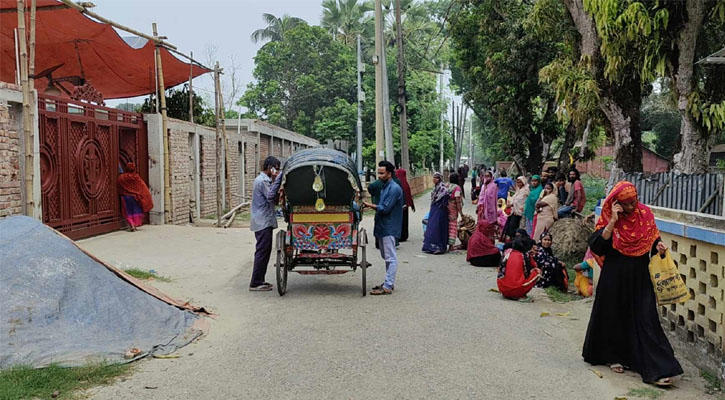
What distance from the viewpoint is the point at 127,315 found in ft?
21.1

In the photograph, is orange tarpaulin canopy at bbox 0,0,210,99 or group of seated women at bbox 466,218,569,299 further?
orange tarpaulin canopy at bbox 0,0,210,99

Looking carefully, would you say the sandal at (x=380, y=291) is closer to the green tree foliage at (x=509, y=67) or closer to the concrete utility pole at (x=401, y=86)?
the green tree foliage at (x=509, y=67)

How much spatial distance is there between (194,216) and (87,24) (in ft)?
21.7

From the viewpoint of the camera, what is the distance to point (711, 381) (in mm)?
5336

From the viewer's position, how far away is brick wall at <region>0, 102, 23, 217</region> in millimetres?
10125

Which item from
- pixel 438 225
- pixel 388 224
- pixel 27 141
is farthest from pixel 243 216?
pixel 388 224

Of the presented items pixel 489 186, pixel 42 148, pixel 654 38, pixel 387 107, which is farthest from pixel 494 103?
pixel 42 148

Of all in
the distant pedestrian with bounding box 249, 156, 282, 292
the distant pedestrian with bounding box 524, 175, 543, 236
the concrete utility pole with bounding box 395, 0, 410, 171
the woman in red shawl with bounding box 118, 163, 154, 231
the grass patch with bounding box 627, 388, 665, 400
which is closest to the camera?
the grass patch with bounding box 627, 388, 665, 400

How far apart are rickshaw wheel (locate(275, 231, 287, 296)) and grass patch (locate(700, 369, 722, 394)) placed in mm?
4978

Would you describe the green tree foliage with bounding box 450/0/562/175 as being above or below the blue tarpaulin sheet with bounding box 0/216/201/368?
above

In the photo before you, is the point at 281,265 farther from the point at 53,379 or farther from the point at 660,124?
the point at 660,124

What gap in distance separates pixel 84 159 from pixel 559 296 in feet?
29.8

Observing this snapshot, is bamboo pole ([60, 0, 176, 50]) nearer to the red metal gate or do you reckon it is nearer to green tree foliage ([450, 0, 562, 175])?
the red metal gate

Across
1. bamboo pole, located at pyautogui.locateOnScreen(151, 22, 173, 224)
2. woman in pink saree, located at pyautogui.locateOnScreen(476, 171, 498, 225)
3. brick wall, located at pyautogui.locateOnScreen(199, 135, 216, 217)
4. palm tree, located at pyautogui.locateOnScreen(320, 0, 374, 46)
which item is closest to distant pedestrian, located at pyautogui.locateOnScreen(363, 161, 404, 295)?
woman in pink saree, located at pyautogui.locateOnScreen(476, 171, 498, 225)
